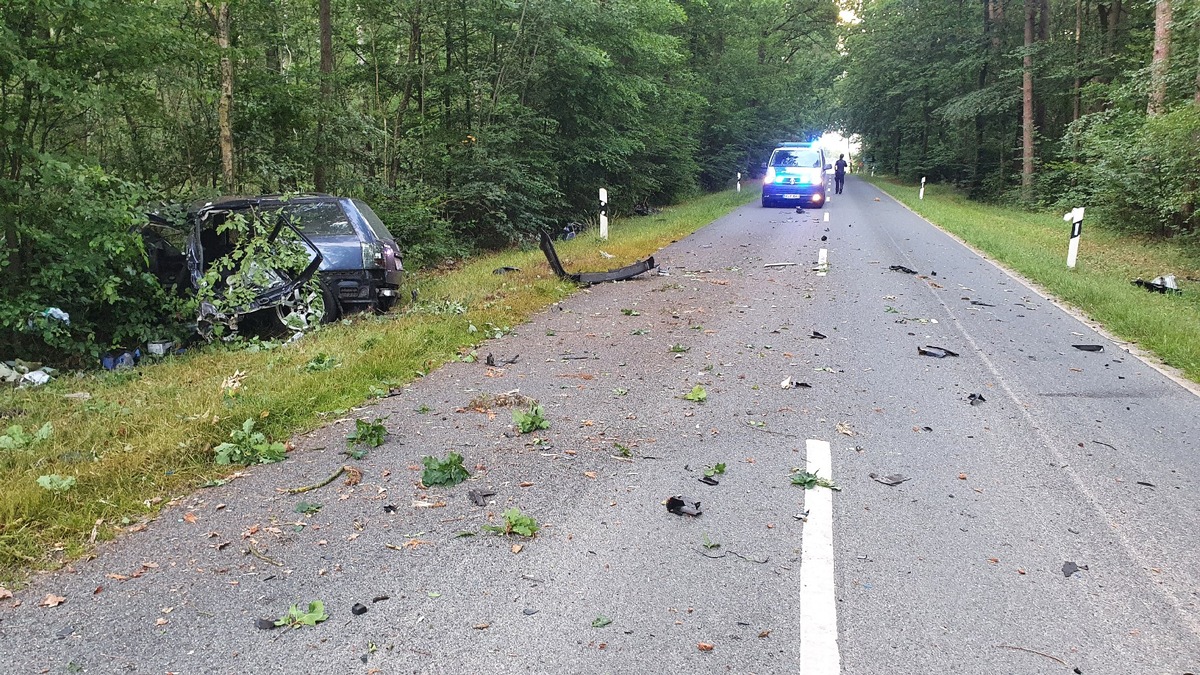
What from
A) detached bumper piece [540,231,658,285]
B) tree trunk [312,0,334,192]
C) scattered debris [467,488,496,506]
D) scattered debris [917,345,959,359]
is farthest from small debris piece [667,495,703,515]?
tree trunk [312,0,334,192]

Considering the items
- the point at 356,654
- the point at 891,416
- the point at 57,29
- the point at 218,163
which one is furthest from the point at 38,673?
the point at 218,163

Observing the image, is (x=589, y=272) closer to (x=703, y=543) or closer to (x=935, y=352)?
(x=935, y=352)

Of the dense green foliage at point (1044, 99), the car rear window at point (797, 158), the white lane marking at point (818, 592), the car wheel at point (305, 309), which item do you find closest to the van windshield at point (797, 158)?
the car rear window at point (797, 158)

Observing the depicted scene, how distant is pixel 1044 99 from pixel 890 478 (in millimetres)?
34280

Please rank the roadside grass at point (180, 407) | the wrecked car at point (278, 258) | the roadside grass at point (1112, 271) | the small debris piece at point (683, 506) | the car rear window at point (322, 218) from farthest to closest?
the car rear window at point (322, 218)
the wrecked car at point (278, 258)
the roadside grass at point (1112, 271)
the small debris piece at point (683, 506)
the roadside grass at point (180, 407)

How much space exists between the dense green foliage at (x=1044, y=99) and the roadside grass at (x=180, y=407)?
13.4 meters

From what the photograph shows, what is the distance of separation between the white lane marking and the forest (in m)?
7.02

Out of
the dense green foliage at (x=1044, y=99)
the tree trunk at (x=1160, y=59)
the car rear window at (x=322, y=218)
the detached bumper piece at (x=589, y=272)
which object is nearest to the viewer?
the car rear window at (x=322, y=218)

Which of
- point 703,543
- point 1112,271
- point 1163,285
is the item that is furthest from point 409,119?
point 703,543

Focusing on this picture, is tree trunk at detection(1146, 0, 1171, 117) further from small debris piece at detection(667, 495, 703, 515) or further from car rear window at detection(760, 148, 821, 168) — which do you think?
small debris piece at detection(667, 495, 703, 515)

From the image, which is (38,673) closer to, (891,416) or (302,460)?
(302,460)

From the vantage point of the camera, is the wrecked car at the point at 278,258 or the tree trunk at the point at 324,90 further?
the tree trunk at the point at 324,90

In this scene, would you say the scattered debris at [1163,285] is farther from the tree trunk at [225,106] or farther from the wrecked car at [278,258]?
the tree trunk at [225,106]

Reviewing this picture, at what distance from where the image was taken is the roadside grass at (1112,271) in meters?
7.42
